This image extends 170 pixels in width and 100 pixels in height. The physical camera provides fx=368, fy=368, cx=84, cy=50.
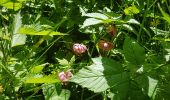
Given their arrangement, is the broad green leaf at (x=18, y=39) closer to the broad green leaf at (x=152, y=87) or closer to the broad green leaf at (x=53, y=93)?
the broad green leaf at (x=53, y=93)

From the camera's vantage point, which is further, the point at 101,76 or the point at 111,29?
the point at 111,29

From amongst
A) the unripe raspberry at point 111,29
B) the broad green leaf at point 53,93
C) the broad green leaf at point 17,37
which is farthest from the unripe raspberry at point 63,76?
the unripe raspberry at point 111,29

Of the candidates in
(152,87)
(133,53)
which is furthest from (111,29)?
(152,87)

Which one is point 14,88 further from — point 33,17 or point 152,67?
point 33,17

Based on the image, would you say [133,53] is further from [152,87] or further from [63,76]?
[63,76]

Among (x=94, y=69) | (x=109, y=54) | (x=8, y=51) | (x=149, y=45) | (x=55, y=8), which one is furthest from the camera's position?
(x=55, y=8)

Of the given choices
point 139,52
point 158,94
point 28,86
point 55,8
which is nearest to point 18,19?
point 28,86
